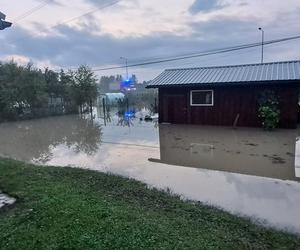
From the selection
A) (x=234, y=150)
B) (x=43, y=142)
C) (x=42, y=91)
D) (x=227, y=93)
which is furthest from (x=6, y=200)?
(x=42, y=91)

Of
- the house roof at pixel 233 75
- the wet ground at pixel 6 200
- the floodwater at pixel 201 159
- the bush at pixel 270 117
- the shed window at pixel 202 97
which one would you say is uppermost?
the house roof at pixel 233 75

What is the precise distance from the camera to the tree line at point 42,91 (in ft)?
62.2

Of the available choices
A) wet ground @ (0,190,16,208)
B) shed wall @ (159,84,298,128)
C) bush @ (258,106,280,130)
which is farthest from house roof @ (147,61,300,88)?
wet ground @ (0,190,16,208)

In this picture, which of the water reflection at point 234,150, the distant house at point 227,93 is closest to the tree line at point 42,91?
the distant house at point 227,93

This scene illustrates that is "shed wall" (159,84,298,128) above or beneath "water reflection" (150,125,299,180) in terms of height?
above

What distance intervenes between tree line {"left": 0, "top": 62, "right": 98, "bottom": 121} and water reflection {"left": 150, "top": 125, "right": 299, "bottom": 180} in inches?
476

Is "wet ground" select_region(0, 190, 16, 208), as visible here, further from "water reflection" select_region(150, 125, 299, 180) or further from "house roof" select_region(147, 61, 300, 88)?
"house roof" select_region(147, 61, 300, 88)

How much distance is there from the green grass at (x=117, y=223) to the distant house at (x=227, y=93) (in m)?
8.78

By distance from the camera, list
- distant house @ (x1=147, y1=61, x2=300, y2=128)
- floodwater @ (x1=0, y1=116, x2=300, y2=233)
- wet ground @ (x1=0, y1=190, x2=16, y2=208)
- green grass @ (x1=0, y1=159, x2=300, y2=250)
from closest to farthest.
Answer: green grass @ (x1=0, y1=159, x2=300, y2=250), wet ground @ (x1=0, y1=190, x2=16, y2=208), floodwater @ (x1=0, y1=116, x2=300, y2=233), distant house @ (x1=147, y1=61, x2=300, y2=128)

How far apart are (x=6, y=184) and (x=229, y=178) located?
4362 mm

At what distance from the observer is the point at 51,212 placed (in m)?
3.74

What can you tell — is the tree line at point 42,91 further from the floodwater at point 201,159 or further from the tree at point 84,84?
the floodwater at point 201,159

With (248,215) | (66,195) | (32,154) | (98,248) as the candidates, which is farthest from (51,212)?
(32,154)

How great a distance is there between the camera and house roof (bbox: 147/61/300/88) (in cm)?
1170
